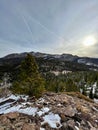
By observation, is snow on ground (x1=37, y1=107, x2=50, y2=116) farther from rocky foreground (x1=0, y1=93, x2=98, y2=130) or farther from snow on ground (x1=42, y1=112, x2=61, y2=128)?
snow on ground (x1=42, y1=112, x2=61, y2=128)

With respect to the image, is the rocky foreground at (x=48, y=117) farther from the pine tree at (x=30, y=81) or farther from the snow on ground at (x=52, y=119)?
the pine tree at (x=30, y=81)

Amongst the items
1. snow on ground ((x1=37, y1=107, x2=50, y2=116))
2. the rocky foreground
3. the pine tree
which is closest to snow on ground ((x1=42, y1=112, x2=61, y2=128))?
the rocky foreground

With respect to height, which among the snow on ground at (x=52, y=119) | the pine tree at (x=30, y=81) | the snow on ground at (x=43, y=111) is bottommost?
the snow on ground at (x=52, y=119)

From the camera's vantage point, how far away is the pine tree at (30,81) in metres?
26.0

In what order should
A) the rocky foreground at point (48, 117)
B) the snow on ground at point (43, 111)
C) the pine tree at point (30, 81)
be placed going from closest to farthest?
the rocky foreground at point (48, 117) → the snow on ground at point (43, 111) → the pine tree at point (30, 81)

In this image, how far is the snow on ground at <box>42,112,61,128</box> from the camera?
1692 cm

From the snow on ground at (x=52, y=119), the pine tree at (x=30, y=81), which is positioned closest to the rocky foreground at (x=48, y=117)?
the snow on ground at (x=52, y=119)

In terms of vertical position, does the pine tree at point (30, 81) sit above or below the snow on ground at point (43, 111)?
above

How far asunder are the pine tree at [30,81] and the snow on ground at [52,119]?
6846 mm

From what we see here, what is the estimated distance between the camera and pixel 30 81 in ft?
87.0

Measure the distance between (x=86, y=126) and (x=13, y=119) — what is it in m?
6.96

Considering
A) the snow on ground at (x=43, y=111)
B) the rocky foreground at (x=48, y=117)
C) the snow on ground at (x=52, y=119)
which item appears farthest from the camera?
the snow on ground at (x=43, y=111)

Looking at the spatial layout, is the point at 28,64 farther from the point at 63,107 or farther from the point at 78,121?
the point at 78,121

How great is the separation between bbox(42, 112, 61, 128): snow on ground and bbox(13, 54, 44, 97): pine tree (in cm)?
685
